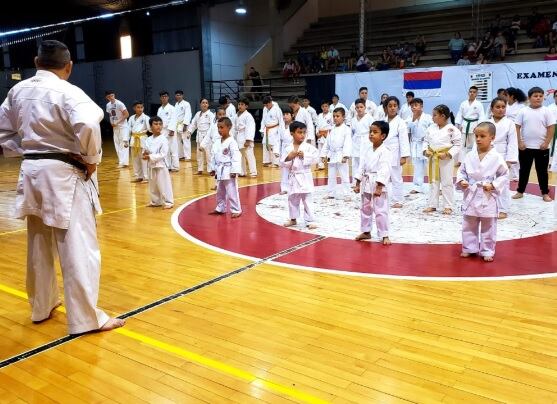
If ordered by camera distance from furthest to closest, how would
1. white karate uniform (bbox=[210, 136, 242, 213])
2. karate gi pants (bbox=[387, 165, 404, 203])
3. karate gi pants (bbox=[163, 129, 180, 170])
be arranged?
karate gi pants (bbox=[163, 129, 180, 170]) < karate gi pants (bbox=[387, 165, 404, 203]) < white karate uniform (bbox=[210, 136, 242, 213])

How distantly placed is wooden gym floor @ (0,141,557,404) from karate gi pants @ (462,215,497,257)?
586mm

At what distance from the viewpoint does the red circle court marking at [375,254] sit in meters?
4.25

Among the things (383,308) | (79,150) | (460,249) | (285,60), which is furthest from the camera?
(285,60)

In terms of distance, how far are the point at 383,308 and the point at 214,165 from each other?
3641mm

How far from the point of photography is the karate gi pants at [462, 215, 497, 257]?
4492 millimetres

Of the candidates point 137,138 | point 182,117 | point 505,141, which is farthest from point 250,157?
point 505,141

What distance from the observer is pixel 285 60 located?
1975 cm

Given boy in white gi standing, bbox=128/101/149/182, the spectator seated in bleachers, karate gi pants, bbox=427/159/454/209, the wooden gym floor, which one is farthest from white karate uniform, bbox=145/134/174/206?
the spectator seated in bleachers

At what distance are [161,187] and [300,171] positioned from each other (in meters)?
2.40

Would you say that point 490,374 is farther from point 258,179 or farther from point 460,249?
point 258,179

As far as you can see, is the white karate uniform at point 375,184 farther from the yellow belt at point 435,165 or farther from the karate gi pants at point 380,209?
the yellow belt at point 435,165

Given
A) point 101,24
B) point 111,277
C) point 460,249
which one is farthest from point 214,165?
point 101,24

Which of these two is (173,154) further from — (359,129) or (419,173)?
(419,173)

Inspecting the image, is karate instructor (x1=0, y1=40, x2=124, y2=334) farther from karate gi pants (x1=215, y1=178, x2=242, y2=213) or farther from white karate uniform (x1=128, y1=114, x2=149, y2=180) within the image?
white karate uniform (x1=128, y1=114, x2=149, y2=180)
